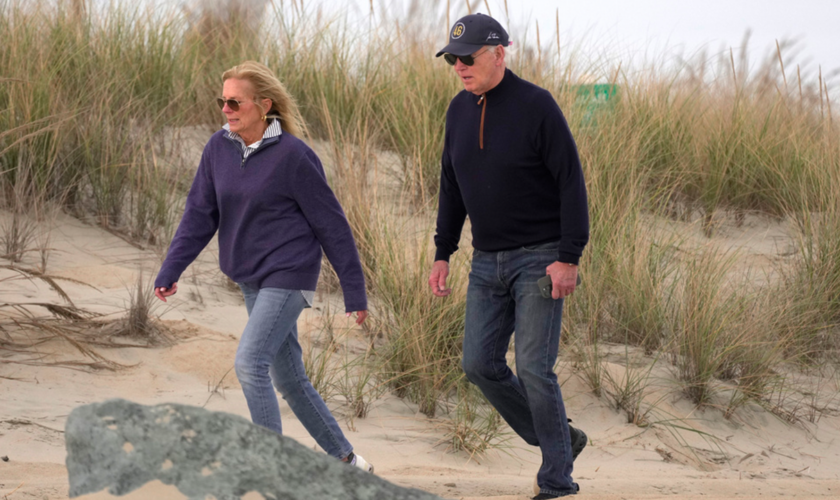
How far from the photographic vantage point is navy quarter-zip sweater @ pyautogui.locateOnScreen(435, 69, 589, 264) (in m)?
2.97

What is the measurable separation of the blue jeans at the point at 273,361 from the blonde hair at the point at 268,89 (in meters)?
0.66

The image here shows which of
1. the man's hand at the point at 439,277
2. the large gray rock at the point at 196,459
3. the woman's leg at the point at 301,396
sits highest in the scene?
the man's hand at the point at 439,277

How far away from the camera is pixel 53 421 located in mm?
3943

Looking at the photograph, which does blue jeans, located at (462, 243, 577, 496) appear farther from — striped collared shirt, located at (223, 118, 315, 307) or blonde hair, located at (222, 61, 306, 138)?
blonde hair, located at (222, 61, 306, 138)

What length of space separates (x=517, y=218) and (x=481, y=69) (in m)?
0.56

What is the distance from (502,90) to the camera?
3.11 metres

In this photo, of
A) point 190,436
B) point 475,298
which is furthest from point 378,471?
point 190,436

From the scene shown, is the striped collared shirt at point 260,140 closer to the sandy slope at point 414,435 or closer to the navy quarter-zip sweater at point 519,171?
the navy quarter-zip sweater at point 519,171

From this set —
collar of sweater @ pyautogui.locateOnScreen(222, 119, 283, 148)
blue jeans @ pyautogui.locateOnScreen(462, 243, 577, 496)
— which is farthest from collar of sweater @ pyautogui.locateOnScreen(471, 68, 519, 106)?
collar of sweater @ pyautogui.locateOnScreen(222, 119, 283, 148)

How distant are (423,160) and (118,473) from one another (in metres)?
5.68

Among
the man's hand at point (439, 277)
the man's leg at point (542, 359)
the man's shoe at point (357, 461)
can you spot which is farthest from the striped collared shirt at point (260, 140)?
the man's shoe at point (357, 461)

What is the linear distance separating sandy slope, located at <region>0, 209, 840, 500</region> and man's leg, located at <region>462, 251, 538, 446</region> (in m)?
0.43

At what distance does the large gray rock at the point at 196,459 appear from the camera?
1819mm

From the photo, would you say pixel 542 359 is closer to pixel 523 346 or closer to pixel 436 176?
pixel 523 346
